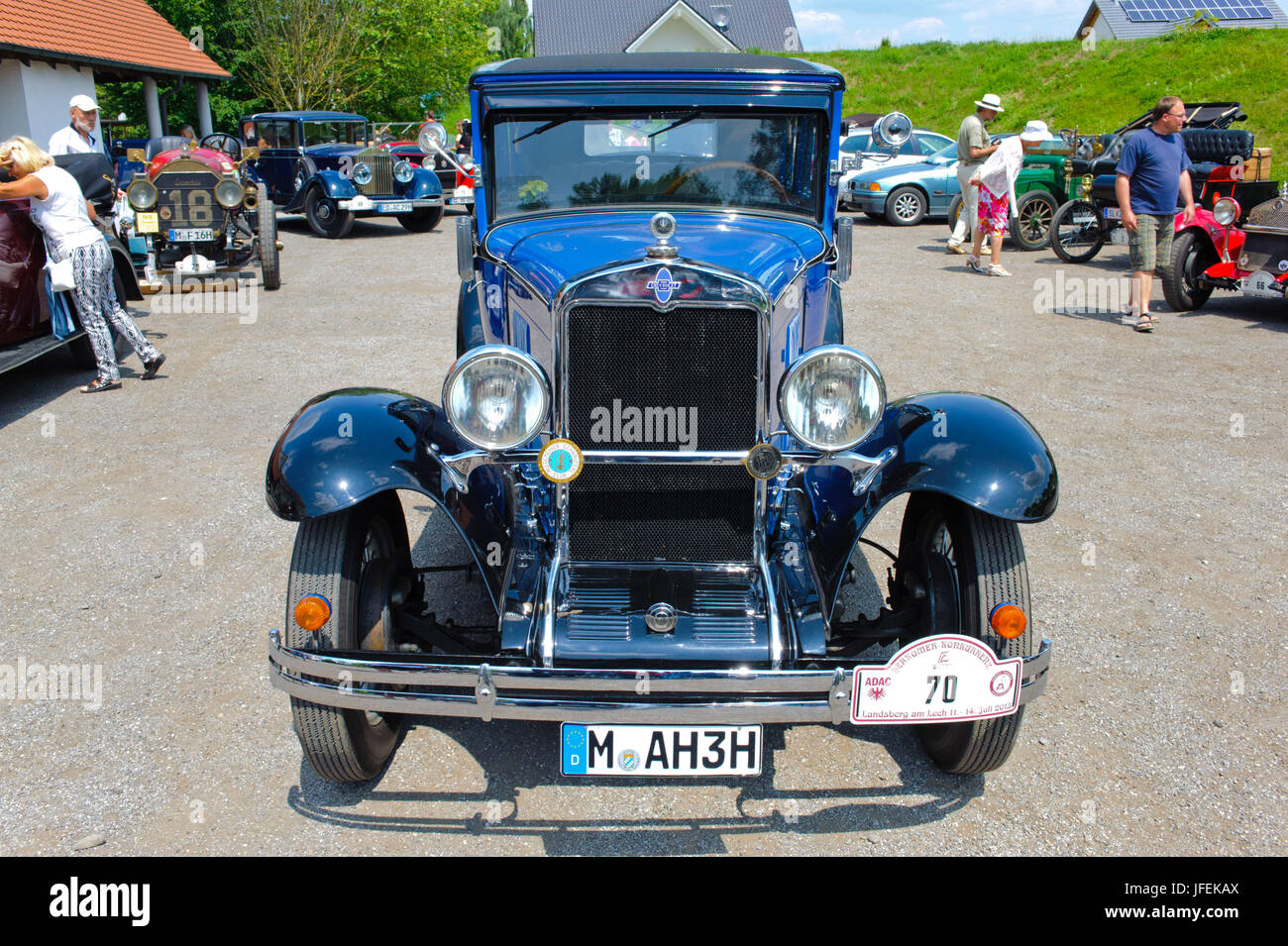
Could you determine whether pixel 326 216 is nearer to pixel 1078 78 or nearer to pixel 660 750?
pixel 660 750

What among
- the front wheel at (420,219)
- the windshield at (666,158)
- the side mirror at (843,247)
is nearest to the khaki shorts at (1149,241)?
the side mirror at (843,247)

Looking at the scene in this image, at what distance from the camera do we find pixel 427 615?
115 inches

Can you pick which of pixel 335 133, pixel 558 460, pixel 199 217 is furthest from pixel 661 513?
pixel 335 133

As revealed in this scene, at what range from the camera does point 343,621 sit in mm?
2613

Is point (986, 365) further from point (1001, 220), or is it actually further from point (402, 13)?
point (402, 13)

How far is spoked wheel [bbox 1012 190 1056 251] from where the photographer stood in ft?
42.4

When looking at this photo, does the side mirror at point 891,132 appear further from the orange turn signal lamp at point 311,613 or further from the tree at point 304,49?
the tree at point 304,49

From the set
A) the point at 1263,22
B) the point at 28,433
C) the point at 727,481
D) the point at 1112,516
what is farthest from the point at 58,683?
the point at 1263,22

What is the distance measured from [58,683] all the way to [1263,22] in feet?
114

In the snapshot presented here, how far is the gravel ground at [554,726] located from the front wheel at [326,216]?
7.99 m

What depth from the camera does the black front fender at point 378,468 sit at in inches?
102

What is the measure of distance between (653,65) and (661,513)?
1766mm

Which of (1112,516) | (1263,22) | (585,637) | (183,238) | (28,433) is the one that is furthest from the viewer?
(1263,22)

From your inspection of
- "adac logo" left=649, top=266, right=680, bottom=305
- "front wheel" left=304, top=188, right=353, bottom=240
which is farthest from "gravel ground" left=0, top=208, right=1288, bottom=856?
"front wheel" left=304, top=188, right=353, bottom=240
